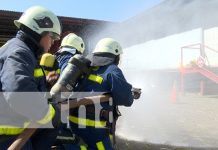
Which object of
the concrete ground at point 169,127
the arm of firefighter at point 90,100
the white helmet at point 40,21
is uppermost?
the white helmet at point 40,21

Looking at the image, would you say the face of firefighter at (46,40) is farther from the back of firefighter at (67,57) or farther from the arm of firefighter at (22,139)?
the back of firefighter at (67,57)

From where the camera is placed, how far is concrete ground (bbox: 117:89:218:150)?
6141 millimetres

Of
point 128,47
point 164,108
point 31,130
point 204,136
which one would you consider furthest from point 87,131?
point 128,47

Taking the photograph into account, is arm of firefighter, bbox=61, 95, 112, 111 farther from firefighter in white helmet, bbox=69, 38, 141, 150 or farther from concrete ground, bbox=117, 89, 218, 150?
concrete ground, bbox=117, 89, 218, 150

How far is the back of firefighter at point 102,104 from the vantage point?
3297 mm

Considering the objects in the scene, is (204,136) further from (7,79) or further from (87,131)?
(7,79)

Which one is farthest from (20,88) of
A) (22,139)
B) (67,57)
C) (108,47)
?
(67,57)

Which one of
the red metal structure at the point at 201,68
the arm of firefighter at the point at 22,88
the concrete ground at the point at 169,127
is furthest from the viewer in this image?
the red metal structure at the point at 201,68

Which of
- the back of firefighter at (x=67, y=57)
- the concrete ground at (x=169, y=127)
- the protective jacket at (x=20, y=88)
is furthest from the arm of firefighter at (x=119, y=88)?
the concrete ground at (x=169, y=127)

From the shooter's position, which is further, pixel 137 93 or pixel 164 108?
pixel 164 108

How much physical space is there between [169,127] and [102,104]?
4.86 meters

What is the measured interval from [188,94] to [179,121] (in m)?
7.43

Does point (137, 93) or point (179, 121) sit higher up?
point (137, 93)

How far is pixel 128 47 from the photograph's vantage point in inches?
899
